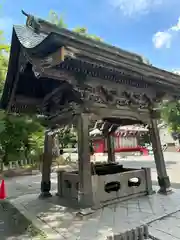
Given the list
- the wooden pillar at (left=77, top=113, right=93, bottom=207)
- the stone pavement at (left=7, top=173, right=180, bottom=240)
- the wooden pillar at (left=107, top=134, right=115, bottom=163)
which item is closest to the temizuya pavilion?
the wooden pillar at (left=77, top=113, right=93, bottom=207)

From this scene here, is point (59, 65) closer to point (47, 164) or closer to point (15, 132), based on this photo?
point (47, 164)

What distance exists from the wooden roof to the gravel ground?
9.83 feet

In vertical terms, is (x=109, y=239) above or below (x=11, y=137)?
below

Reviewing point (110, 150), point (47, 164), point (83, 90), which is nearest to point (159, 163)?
point (110, 150)

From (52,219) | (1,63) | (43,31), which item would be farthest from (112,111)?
(1,63)

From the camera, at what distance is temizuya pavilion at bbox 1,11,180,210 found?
4094 mm

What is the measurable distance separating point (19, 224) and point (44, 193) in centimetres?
216

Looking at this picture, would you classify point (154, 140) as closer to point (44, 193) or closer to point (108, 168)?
point (108, 168)

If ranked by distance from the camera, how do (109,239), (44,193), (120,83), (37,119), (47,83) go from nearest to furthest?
(109,239) < (120,83) < (47,83) < (44,193) < (37,119)

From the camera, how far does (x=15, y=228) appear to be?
4301 mm

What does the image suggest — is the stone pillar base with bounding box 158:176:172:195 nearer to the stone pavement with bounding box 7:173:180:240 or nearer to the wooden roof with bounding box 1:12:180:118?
the stone pavement with bounding box 7:173:180:240

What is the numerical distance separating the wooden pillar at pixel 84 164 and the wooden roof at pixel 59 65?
0.69 metres

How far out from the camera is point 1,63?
10.2 meters

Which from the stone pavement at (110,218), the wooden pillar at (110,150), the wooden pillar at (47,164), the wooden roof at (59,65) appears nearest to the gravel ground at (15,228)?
the stone pavement at (110,218)
